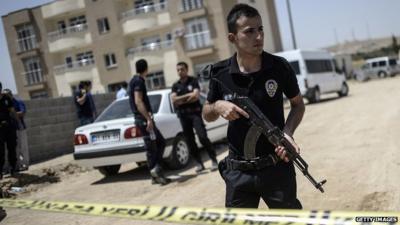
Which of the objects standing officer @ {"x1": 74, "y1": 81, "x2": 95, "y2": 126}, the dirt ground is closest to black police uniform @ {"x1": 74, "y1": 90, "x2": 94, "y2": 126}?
standing officer @ {"x1": 74, "y1": 81, "x2": 95, "y2": 126}

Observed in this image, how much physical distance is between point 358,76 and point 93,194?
36.8 metres

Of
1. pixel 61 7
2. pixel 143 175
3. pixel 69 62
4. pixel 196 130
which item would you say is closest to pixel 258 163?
pixel 196 130

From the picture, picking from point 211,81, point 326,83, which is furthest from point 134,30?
point 211,81

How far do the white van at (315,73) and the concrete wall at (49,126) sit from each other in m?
9.95

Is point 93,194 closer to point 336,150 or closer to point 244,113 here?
point 336,150

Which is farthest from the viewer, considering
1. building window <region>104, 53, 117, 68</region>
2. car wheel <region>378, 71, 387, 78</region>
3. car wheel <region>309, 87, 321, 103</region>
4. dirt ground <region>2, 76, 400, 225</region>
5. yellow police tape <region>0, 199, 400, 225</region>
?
building window <region>104, 53, 117, 68</region>

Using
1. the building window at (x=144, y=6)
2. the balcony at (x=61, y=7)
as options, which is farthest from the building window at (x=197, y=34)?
the balcony at (x=61, y=7)

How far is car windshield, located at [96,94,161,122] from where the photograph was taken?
871 cm

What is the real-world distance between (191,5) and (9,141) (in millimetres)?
31767

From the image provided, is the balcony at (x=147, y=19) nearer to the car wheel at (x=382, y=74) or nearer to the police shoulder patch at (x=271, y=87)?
the car wheel at (x=382, y=74)

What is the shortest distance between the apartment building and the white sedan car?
1174 inches

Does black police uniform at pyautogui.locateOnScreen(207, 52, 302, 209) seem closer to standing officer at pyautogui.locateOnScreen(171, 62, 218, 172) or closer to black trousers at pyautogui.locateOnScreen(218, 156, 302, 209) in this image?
black trousers at pyautogui.locateOnScreen(218, 156, 302, 209)

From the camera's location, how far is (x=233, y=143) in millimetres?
2975

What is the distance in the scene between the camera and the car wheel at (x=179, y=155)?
8.58m
